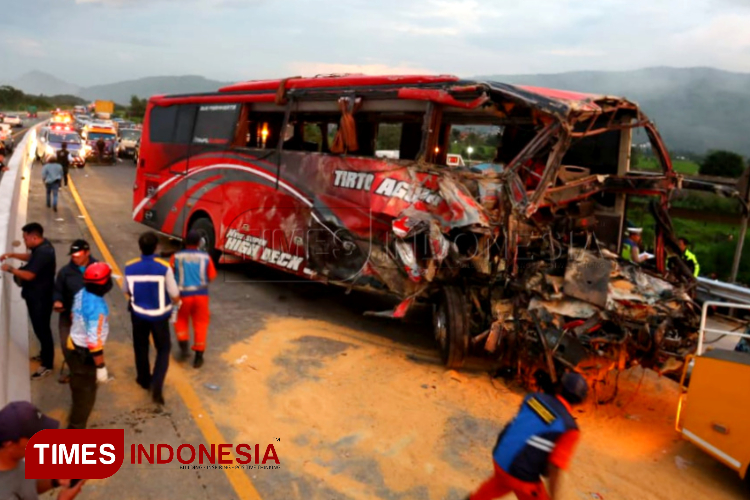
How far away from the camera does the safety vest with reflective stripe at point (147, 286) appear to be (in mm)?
4914

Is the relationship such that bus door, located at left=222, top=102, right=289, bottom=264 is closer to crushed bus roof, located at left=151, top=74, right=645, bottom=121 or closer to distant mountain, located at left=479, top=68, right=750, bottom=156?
crushed bus roof, located at left=151, top=74, right=645, bottom=121

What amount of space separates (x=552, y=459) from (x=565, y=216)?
3.87m

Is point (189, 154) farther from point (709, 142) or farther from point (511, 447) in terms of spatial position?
point (709, 142)

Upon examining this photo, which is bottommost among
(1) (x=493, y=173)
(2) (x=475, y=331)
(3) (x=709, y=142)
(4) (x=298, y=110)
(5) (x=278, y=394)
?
(5) (x=278, y=394)

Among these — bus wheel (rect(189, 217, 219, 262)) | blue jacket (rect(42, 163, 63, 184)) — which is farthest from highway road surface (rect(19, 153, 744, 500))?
blue jacket (rect(42, 163, 63, 184))

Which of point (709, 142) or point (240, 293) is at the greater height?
point (709, 142)

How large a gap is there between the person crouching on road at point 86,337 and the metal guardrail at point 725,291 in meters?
8.93

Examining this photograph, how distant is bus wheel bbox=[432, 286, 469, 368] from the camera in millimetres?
6219

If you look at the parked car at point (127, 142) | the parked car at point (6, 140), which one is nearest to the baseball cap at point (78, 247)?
the parked car at point (6, 140)

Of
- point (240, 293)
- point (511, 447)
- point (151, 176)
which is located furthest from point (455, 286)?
point (151, 176)

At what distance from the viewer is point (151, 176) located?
11.1m

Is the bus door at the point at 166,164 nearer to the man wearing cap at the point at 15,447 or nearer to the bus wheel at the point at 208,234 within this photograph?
the bus wheel at the point at 208,234

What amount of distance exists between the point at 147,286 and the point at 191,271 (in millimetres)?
916

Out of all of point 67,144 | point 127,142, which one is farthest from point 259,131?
point 127,142
